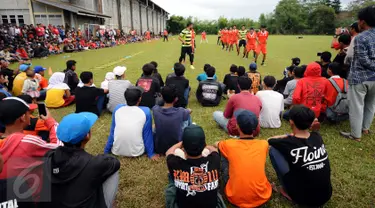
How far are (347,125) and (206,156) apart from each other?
3.85m

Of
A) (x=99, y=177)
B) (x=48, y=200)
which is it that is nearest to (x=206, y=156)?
(x=99, y=177)

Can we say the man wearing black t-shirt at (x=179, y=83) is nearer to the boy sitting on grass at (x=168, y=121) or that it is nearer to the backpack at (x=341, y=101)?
the boy sitting on grass at (x=168, y=121)

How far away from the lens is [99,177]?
6.73ft

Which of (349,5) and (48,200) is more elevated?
(349,5)

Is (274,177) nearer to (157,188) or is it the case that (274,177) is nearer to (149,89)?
(157,188)

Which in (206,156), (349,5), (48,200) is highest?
(349,5)

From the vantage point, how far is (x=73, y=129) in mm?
2061

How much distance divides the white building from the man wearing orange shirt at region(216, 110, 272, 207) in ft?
77.5

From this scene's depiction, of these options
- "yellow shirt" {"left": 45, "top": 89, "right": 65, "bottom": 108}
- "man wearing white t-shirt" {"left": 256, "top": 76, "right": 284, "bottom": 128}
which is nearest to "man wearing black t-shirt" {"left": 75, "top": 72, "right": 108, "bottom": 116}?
"yellow shirt" {"left": 45, "top": 89, "right": 65, "bottom": 108}

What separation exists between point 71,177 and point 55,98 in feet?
14.7

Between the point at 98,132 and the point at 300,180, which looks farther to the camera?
the point at 98,132

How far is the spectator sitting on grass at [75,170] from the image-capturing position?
6.31ft

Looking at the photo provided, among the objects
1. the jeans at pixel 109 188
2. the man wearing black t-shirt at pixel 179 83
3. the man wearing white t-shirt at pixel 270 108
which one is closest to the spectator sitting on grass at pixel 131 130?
the jeans at pixel 109 188

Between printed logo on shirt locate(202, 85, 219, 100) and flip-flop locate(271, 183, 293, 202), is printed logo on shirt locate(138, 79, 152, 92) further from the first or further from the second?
flip-flop locate(271, 183, 293, 202)
